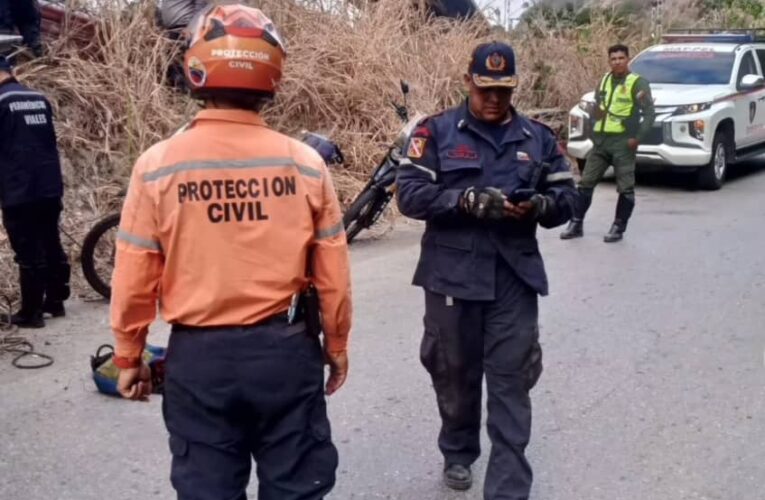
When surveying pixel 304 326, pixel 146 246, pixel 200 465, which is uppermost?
pixel 146 246

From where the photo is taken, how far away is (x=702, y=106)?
44.2 ft

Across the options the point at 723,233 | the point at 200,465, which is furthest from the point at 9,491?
the point at 723,233

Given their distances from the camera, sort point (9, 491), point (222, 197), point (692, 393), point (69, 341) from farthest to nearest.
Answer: point (69, 341), point (692, 393), point (9, 491), point (222, 197)

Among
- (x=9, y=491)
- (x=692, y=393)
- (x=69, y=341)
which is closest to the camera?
(x=9, y=491)

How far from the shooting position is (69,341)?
22.3 ft

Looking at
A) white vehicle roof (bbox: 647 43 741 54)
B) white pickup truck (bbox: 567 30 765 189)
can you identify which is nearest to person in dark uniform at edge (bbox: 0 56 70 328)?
white pickup truck (bbox: 567 30 765 189)

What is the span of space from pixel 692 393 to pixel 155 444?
109 inches

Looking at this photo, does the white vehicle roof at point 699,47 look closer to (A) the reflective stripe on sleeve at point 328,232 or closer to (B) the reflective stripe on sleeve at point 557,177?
(B) the reflective stripe on sleeve at point 557,177

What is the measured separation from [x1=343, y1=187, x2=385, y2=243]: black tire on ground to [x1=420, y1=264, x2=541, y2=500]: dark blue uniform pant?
4655mm

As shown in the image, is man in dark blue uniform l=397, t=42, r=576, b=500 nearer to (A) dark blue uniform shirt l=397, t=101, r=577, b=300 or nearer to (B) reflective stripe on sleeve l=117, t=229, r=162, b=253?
(A) dark blue uniform shirt l=397, t=101, r=577, b=300

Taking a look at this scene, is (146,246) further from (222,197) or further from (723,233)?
(723,233)

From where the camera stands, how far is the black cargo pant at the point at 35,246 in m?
6.79

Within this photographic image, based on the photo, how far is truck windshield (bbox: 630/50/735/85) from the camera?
563 inches

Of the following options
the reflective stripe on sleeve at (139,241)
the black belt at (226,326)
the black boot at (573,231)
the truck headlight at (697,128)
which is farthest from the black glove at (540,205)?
the truck headlight at (697,128)
